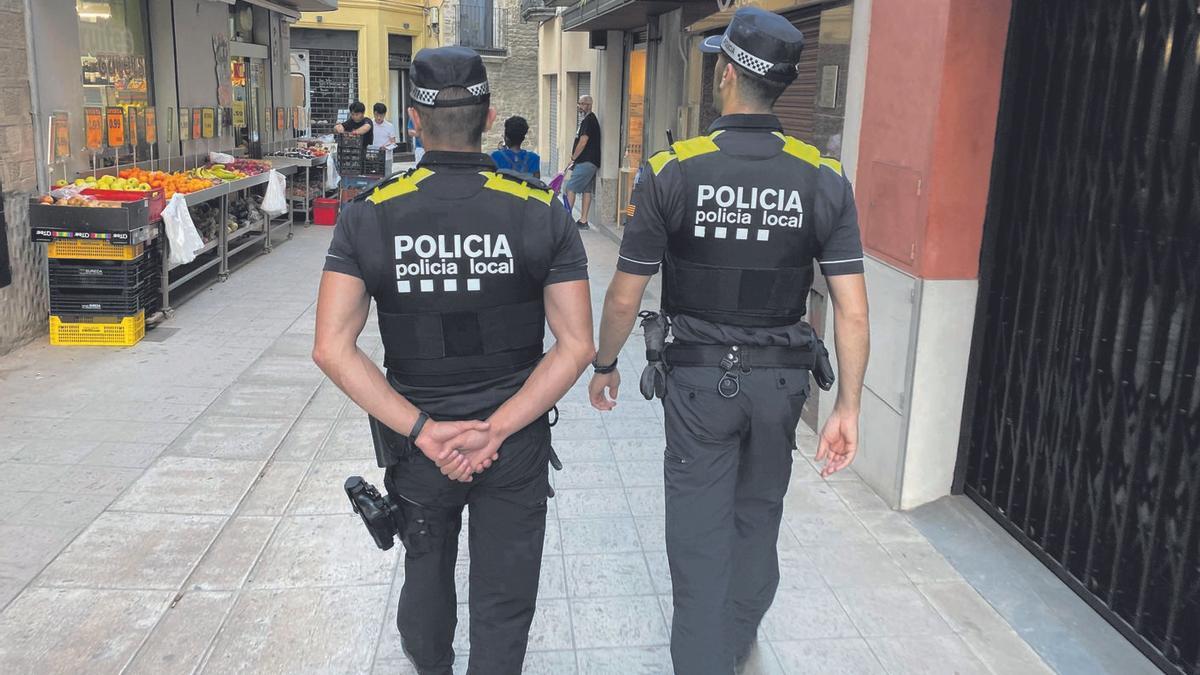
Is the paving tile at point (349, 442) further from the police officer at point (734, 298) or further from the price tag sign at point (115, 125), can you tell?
the price tag sign at point (115, 125)

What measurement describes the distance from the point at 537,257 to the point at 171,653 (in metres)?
1.96

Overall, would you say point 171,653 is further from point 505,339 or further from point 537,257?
point 537,257

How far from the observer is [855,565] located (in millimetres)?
4066

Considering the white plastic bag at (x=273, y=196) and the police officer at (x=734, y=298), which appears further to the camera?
the white plastic bag at (x=273, y=196)

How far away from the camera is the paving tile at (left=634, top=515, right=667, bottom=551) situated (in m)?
4.23

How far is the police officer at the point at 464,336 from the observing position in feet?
8.37

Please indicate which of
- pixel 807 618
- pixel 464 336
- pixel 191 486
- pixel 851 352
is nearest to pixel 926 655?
pixel 807 618

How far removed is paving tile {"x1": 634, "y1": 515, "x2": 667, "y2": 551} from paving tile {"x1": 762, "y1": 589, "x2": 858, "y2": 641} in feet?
2.05

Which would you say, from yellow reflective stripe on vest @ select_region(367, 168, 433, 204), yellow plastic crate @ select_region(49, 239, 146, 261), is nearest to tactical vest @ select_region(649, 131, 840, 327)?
yellow reflective stripe on vest @ select_region(367, 168, 433, 204)

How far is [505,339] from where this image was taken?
2.67 m

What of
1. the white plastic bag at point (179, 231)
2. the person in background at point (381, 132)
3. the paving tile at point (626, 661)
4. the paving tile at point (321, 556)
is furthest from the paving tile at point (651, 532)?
the person in background at point (381, 132)

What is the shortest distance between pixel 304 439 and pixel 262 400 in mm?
807

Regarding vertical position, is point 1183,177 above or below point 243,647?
above

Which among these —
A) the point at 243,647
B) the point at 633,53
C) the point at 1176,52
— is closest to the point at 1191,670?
the point at 1176,52
